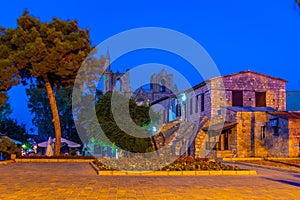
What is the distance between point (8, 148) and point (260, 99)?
65.4 feet

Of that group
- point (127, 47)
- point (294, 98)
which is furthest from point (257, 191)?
point (294, 98)

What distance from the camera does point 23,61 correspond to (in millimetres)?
24500

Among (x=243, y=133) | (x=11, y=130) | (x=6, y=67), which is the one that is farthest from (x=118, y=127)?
(x=11, y=130)

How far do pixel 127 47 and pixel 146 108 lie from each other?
7676 mm

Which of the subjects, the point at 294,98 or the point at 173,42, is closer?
the point at 173,42

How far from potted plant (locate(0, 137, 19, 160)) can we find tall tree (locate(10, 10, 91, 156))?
104 inches

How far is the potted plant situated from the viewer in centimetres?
2281

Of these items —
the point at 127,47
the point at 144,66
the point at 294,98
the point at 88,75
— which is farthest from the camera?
the point at 294,98

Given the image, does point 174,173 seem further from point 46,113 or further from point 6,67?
point 46,113

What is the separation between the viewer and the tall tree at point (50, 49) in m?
24.1

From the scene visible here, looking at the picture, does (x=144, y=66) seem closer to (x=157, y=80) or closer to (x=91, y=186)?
(x=91, y=186)

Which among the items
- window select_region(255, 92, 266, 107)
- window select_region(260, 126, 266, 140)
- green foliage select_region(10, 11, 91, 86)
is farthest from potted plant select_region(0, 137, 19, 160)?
window select_region(255, 92, 266, 107)

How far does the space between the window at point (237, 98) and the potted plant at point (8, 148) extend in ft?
56.5

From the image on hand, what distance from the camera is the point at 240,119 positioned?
28234mm
